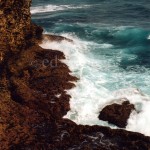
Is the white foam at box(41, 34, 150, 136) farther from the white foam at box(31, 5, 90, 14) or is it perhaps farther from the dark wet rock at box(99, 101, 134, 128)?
the white foam at box(31, 5, 90, 14)

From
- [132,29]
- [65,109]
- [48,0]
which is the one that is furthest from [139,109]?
[48,0]

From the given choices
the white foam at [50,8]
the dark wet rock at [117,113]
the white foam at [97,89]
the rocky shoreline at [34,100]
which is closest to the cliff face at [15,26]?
the rocky shoreline at [34,100]

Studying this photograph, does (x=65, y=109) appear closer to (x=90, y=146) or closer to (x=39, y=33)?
(x=90, y=146)

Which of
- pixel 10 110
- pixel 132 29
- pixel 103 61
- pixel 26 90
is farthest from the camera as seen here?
pixel 132 29

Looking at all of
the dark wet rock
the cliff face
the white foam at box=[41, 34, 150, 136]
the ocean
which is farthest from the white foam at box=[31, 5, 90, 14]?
the dark wet rock

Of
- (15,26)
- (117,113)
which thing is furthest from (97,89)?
(15,26)

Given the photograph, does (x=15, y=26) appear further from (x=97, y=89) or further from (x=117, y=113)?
(x=117, y=113)
